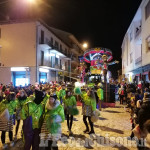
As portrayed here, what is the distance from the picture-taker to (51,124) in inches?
146

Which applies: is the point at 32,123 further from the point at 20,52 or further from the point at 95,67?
the point at 20,52

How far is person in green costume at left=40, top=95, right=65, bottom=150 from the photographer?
3717mm

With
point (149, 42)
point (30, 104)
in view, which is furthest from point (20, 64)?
point (30, 104)

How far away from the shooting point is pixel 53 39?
29.0 metres

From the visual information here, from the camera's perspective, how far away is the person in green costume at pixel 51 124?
372 centimetres

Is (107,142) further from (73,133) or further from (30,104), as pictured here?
(30,104)

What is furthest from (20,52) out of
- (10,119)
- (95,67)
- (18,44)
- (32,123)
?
(32,123)

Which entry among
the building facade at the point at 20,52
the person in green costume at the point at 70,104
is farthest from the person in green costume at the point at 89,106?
the building facade at the point at 20,52

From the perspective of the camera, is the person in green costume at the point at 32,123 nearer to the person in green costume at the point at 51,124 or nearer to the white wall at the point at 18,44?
→ the person in green costume at the point at 51,124

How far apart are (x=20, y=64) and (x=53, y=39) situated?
9053mm


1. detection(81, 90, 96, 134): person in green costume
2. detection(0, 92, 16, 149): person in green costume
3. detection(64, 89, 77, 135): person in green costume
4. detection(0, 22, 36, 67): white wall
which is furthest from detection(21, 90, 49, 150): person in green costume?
detection(0, 22, 36, 67): white wall

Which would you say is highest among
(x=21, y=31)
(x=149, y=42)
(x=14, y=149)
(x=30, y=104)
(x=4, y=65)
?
(x=21, y=31)

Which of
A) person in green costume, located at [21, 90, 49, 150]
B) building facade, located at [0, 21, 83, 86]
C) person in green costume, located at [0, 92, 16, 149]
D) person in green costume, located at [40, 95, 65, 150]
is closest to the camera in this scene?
person in green costume, located at [21, 90, 49, 150]

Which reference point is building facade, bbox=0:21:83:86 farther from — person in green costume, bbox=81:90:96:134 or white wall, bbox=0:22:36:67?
person in green costume, bbox=81:90:96:134
